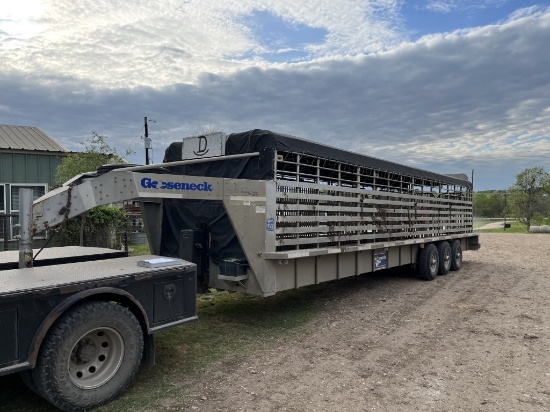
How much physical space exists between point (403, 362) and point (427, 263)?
601 cm

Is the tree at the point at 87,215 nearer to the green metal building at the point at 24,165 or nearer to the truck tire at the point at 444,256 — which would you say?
the green metal building at the point at 24,165

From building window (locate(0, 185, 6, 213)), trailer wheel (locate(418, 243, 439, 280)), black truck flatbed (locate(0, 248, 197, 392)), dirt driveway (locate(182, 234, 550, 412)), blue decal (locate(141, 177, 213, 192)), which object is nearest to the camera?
black truck flatbed (locate(0, 248, 197, 392))

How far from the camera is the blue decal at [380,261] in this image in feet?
29.3

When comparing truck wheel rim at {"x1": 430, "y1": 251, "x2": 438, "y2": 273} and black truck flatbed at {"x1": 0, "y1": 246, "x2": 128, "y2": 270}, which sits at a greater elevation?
black truck flatbed at {"x1": 0, "y1": 246, "x2": 128, "y2": 270}

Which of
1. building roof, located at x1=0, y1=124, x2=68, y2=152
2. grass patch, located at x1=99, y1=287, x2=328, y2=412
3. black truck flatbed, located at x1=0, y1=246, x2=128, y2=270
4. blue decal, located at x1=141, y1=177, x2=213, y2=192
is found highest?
building roof, located at x1=0, y1=124, x2=68, y2=152

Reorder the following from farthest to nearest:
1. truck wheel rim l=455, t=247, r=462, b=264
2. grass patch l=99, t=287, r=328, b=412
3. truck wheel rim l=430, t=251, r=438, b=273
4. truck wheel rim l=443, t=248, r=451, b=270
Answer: truck wheel rim l=455, t=247, r=462, b=264 < truck wheel rim l=443, t=248, r=451, b=270 < truck wheel rim l=430, t=251, r=438, b=273 < grass patch l=99, t=287, r=328, b=412

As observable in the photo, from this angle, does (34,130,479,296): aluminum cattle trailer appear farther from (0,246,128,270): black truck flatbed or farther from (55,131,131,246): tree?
(55,131,131,246): tree

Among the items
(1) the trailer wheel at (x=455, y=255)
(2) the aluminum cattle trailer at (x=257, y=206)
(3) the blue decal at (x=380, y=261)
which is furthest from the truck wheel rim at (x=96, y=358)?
(1) the trailer wheel at (x=455, y=255)

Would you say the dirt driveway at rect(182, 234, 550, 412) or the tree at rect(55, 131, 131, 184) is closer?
the dirt driveway at rect(182, 234, 550, 412)

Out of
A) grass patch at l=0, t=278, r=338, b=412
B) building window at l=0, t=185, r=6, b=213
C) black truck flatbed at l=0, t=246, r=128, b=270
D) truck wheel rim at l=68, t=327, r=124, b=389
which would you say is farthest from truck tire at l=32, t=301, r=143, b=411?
building window at l=0, t=185, r=6, b=213

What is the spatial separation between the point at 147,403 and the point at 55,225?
192 centimetres

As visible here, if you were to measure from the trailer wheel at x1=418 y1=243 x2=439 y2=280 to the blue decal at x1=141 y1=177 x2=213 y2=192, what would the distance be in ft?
23.0

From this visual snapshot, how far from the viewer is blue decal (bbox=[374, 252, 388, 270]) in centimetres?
895

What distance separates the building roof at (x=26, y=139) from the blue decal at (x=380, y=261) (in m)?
11.7
